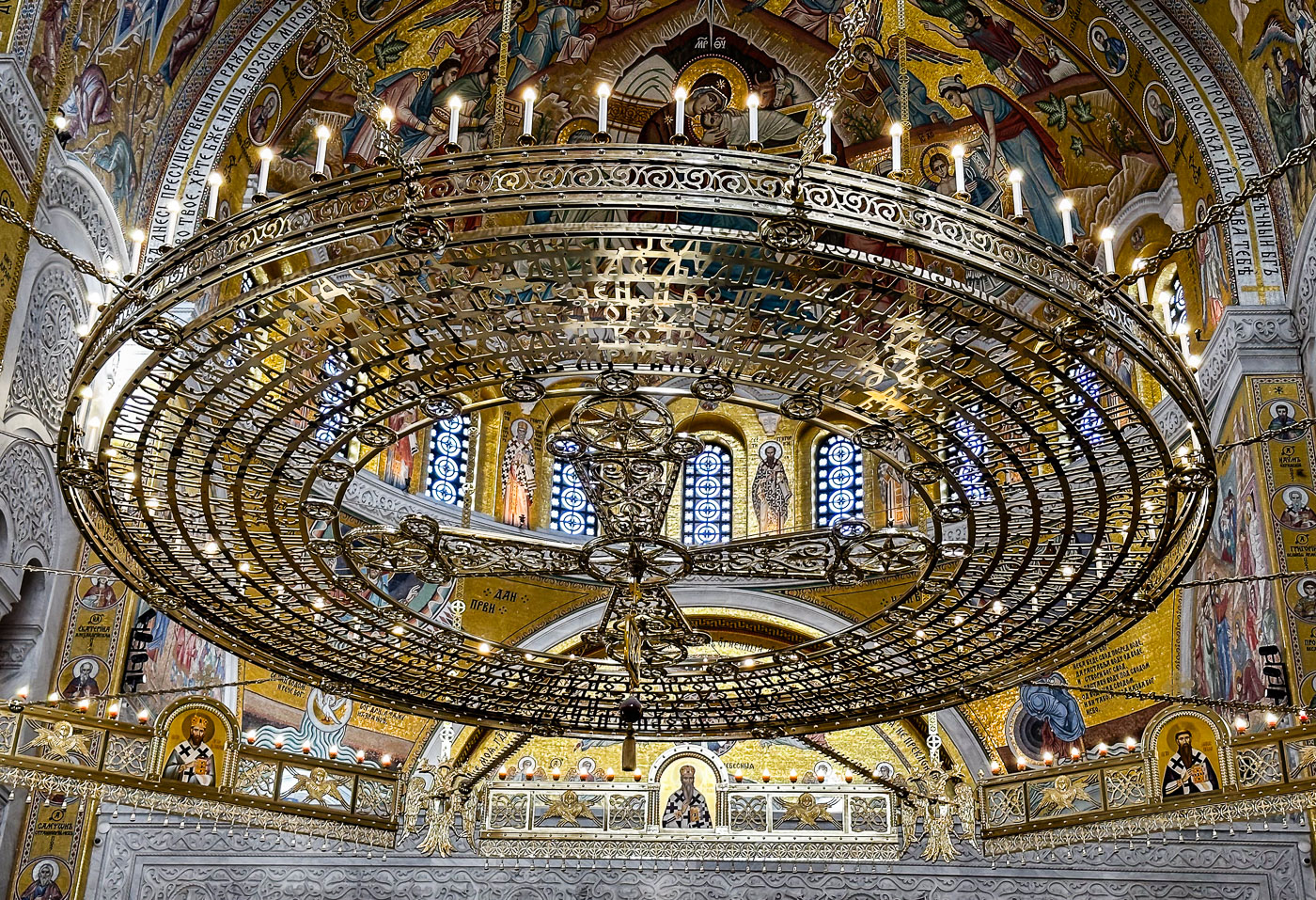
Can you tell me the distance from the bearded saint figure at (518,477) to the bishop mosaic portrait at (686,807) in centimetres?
434

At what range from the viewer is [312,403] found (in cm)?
711

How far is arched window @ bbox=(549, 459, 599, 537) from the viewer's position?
19.0m

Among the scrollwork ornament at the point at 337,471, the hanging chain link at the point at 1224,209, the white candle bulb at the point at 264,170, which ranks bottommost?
the scrollwork ornament at the point at 337,471

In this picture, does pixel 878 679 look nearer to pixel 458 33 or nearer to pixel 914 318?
pixel 914 318

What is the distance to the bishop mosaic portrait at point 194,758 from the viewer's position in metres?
10.6

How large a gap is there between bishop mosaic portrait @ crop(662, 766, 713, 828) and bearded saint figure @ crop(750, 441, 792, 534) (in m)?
3.89

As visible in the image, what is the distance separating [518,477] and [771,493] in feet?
11.7

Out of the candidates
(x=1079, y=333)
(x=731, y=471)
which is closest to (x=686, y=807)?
(x=731, y=471)

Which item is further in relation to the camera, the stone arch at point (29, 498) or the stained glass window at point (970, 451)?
the stone arch at point (29, 498)

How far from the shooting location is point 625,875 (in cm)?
1563

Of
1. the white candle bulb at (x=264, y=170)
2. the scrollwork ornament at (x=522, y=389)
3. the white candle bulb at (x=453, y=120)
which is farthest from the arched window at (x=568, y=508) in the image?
the white candle bulb at (x=453, y=120)

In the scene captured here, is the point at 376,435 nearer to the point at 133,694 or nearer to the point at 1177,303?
the point at 133,694

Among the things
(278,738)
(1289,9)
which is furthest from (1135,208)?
(278,738)

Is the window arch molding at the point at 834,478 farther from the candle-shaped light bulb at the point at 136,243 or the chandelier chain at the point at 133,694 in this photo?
the candle-shaped light bulb at the point at 136,243
